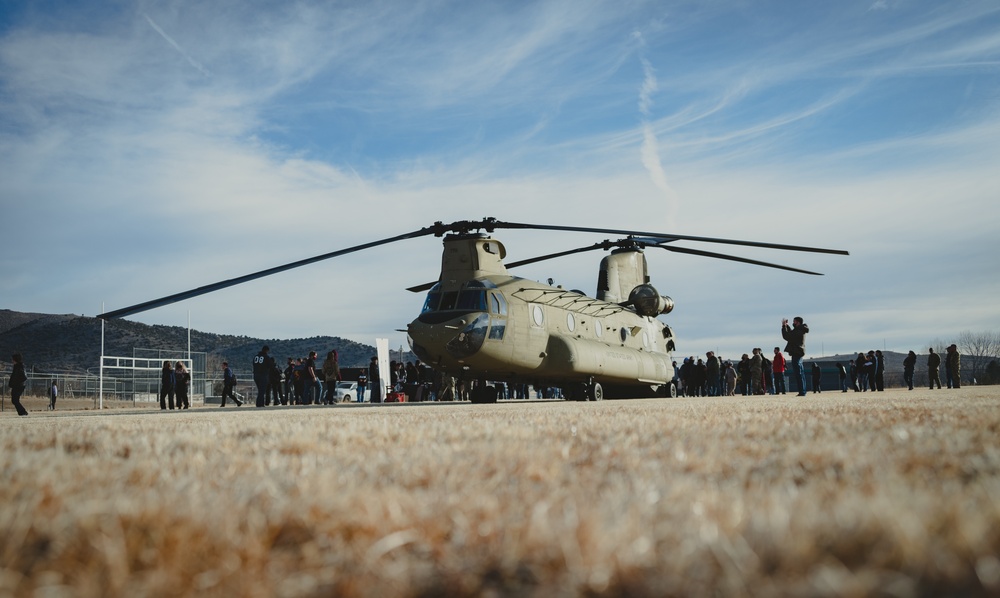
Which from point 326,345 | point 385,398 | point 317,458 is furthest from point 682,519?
point 326,345

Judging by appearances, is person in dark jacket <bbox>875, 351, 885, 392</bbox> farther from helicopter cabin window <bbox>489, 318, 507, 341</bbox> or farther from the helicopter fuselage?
helicopter cabin window <bbox>489, 318, 507, 341</bbox>

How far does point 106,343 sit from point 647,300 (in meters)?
94.4

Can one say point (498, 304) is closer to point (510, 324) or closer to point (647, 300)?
point (510, 324)

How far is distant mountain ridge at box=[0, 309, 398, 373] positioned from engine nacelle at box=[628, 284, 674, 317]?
217 feet

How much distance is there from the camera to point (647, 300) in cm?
2197

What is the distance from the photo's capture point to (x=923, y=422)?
4.08 m

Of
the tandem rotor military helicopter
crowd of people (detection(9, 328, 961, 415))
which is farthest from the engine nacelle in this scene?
crowd of people (detection(9, 328, 961, 415))

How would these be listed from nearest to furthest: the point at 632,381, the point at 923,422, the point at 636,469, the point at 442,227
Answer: the point at 636,469 < the point at 923,422 < the point at 442,227 < the point at 632,381

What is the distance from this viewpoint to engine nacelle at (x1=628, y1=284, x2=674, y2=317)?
2197 centimetres

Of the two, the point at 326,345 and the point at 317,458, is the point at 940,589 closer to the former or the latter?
the point at 317,458

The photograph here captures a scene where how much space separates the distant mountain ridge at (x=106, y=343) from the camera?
97062 mm

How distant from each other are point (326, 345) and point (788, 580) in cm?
12609

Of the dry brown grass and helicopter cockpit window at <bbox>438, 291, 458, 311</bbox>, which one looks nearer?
the dry brown grass

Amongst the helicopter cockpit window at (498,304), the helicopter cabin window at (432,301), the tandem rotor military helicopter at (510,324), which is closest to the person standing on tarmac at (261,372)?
the tandem rotor military helicopter at (510,324)
